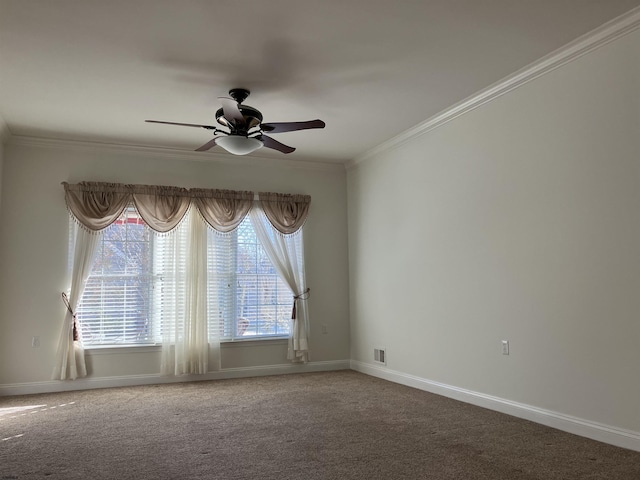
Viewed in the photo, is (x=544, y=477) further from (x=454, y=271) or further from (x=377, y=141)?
(x=377, y=141)

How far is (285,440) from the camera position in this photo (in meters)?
3.50

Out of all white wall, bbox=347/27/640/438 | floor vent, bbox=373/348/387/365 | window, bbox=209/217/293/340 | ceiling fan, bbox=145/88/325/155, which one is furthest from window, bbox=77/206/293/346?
ceiling fan, bbox=145/88/325/155

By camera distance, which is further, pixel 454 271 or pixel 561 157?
pixel 454 271

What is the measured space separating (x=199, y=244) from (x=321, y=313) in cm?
182

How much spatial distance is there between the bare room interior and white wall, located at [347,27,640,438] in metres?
0.02

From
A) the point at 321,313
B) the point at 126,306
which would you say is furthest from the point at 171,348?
the point at 321,313

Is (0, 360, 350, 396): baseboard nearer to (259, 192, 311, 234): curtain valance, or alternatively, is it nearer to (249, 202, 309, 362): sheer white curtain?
(249, 202, 309, 362): sheer white curtain

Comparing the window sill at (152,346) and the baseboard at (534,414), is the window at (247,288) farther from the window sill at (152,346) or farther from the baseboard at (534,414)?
the baseboard at (534,414)

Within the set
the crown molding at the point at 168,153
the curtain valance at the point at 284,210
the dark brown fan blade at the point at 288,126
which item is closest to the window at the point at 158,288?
the curtain valance at the point at 284,210

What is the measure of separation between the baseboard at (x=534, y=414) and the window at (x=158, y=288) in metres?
1.80

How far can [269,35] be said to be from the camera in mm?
3461

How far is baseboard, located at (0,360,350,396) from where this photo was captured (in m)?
5.32

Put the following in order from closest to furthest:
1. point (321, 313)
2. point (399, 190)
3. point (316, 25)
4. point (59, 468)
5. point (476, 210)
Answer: point (59, 468) → point (316, 25) → point (476, 210) → point (399, 190) → point (321, 313)

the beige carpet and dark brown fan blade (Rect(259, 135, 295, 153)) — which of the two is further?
dark brown fan blade (Rect(259, 135, 295, 153))
